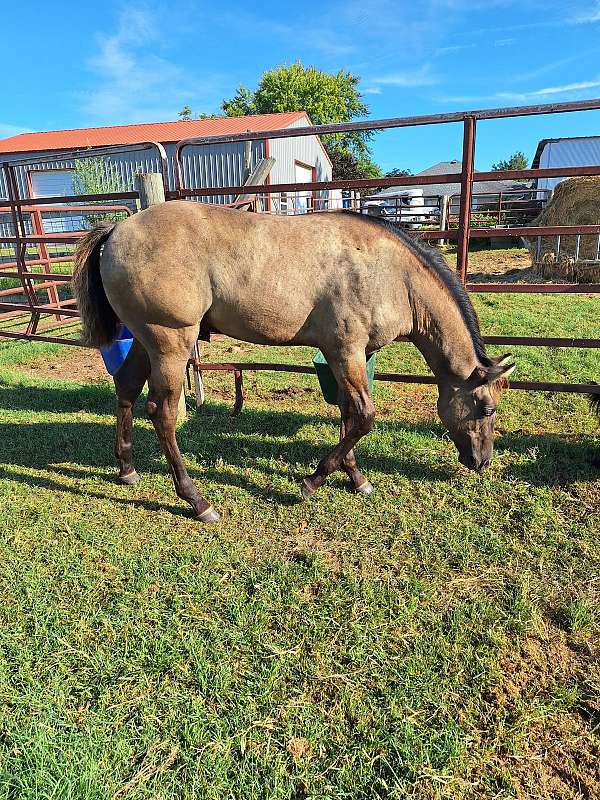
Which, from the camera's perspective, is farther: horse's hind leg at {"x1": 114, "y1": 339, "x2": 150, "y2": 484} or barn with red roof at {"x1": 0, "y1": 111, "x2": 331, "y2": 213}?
barn with red roof at {"x1": 0, "y1": 111, "x2": 331, "y2": 213}

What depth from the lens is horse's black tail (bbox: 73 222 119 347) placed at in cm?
→ 348

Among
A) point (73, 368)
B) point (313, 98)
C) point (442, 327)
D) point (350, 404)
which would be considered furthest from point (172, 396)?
point (313, 98)

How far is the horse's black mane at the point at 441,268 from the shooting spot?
357 centimetres

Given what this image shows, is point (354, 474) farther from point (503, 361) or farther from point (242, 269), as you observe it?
point (242, 269)

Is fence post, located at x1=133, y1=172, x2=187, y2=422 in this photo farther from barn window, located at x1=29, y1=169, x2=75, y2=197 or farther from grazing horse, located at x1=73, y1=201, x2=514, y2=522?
barn window, located at x1=29, y1=169, x2=75, y2=197

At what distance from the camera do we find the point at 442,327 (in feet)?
11.9

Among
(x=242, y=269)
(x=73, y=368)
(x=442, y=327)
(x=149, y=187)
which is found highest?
(x=149, y=187)

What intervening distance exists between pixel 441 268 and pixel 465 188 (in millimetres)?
790

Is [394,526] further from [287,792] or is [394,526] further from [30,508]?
[30,508]

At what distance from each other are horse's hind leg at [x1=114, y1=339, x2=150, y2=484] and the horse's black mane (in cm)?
194

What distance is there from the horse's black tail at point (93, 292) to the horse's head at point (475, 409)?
2.41 metres

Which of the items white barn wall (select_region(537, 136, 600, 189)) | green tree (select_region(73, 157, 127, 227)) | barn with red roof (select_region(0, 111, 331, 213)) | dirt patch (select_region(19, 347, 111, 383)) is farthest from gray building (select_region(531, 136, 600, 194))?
dirt patch (select_region(19, 347, 111, 383))

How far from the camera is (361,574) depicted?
2887 mm

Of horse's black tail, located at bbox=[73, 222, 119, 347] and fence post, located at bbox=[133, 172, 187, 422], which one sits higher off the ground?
fence post, located at bbox=[133, 172, 187, 422]
